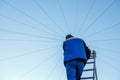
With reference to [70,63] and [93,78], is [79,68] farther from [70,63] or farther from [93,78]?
[93,78]

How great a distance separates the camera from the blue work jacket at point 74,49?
12.3 feet

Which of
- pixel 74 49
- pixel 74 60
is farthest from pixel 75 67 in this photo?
pixel 74 49

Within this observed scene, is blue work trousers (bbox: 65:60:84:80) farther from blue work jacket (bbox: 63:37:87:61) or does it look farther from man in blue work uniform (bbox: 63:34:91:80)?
blue work jacket (bbox: 63:37:87:61)

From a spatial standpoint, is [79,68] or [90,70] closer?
[79,68]

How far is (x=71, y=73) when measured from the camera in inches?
143

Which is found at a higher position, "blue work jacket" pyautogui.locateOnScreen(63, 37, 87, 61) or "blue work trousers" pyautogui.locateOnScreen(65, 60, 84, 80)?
"blue work jacket" pyautogui.locateOnScreen(63, 37, 87, 61)

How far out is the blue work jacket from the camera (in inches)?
148

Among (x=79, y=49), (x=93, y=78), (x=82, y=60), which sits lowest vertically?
(x=93, y=78)

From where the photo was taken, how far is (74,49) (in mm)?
3861

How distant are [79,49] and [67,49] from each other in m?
0.28

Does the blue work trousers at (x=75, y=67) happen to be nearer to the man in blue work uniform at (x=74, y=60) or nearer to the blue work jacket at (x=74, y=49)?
the man in blue work uniform at (x=74, y=60)

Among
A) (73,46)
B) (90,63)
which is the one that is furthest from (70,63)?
(90,63)

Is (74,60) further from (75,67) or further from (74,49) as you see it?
(74,49)

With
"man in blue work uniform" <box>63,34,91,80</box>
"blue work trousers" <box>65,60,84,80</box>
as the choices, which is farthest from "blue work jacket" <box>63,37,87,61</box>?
"blue work trousers" <box>65,60,84,80</box>
